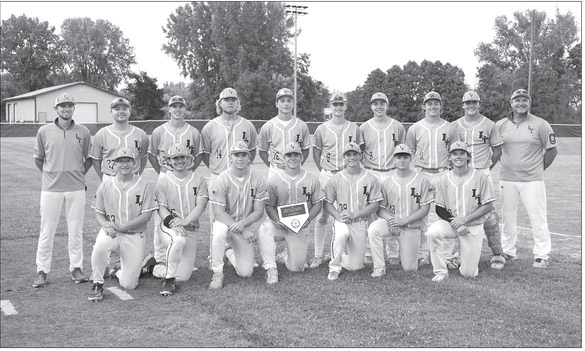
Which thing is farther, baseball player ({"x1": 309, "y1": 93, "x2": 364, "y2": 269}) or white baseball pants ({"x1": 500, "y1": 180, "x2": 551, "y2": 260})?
baseball player ({"x1": 309, "y1": 93, "x2": 364, "y2": 269})

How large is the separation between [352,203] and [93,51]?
75746mm

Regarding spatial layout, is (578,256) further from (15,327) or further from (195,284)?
(15,327)

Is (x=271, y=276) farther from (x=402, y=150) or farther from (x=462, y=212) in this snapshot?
(x=462, y=212)

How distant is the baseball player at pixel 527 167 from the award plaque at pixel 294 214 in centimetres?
267

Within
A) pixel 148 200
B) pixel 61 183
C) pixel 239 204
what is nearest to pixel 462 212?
pixel 239 204

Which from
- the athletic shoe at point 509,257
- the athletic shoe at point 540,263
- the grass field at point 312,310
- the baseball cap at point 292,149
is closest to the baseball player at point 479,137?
the athletic shoe at point 509,257

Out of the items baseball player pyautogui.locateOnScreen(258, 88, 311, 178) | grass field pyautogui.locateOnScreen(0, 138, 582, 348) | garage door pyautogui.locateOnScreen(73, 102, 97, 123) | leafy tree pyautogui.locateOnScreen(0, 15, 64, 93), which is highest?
leafy tree pyautogui.locateOnScreen(0, 15, 64, 93)

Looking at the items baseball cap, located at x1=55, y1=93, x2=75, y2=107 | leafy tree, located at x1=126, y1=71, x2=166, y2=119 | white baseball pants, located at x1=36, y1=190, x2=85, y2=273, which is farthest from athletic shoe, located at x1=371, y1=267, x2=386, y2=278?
leafy tree, located at x1=126, y1=71, x2=166, y2=119

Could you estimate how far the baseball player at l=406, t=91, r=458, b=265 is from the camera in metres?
7.57

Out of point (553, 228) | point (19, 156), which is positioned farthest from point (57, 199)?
point (19, 156)

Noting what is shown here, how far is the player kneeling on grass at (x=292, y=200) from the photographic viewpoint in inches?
286

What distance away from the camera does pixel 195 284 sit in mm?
6855

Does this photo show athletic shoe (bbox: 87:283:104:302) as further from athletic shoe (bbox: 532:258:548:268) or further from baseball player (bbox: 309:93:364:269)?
athletic shoe (bbox: 532:258:548:268)

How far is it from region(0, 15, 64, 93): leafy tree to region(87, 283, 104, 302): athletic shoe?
75086 millimetres
